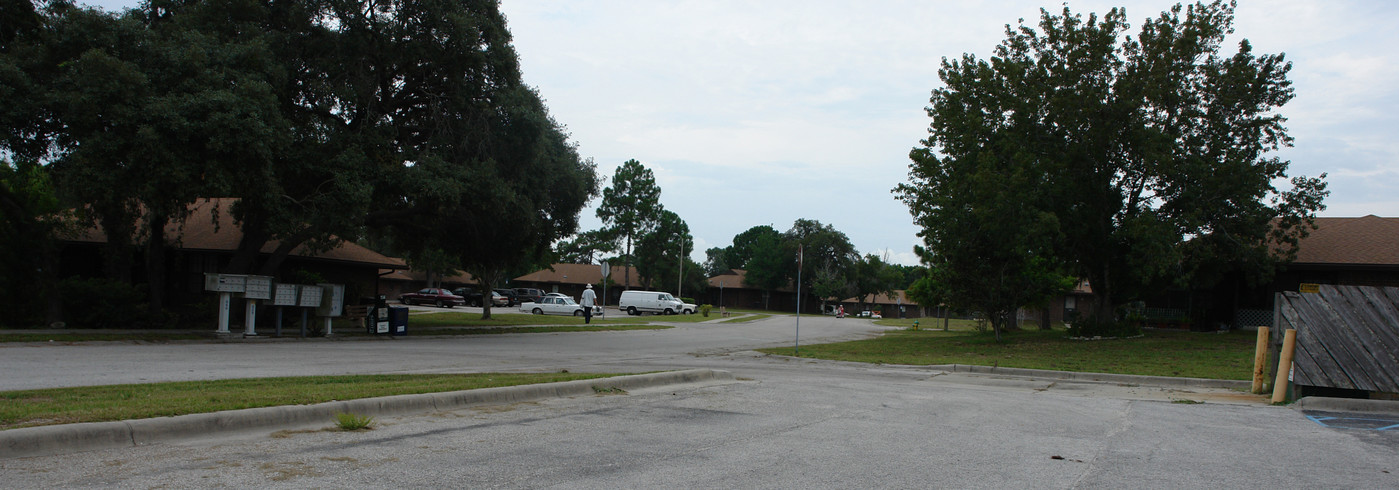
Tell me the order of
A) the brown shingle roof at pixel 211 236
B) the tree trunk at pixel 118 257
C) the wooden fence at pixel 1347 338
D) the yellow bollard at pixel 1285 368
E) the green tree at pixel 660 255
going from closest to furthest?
the wooden fence at pixel 1347 338 → the yellow bollard at pixel 1285 368 → the tree trunk at pixel 118 257 → the brown shingle roof at pixel 211 236 → the green tree at pixel 660 255

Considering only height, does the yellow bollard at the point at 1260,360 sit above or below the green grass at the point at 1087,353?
above

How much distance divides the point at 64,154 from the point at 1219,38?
3334 cm

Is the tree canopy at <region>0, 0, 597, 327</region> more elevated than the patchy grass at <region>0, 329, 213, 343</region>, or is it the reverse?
the tree canopy at <region>0, 0, 597, 327</region>

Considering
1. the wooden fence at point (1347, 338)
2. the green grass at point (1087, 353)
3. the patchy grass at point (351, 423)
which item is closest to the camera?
the patchy grass at point (351, 423)

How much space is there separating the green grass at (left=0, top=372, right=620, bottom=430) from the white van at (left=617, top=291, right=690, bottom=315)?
46.9 m

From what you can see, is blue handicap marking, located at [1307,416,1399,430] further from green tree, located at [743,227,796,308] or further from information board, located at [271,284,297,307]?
green tree, located at [743,227,796,308]

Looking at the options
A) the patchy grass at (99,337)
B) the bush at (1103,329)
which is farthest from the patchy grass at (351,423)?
the bush at (1103,329)

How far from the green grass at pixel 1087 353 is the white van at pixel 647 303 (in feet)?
101

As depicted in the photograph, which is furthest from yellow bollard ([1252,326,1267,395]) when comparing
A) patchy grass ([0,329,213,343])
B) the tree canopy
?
patchy grass ([0,329,213,343])

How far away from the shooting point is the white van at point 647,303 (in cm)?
5894

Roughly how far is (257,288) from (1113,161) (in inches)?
1049

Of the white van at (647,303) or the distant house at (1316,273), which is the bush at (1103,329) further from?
the white van at (647,303)

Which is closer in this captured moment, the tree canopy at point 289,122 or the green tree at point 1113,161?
the tree canopy at point 289,122

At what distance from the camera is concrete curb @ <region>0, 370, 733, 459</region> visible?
5891 millimetres
